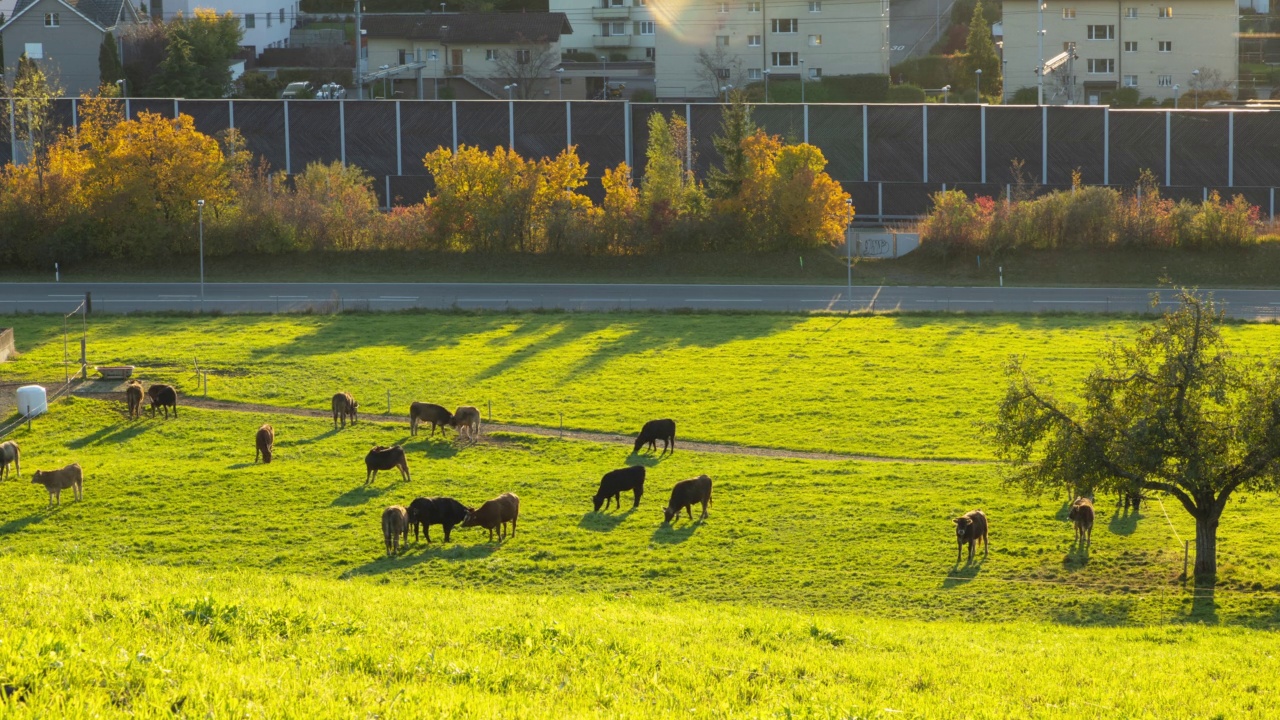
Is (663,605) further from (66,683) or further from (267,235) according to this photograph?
(267,235)

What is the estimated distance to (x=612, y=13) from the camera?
122 m

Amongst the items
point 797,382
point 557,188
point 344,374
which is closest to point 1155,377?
point 797,382

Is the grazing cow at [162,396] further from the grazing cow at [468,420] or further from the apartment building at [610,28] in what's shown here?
the apartment building at [610,28]

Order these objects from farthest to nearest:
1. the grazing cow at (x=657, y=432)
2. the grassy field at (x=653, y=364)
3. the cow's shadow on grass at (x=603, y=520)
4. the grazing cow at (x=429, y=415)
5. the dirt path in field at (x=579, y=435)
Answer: the grassy field at (x=653, y=364), the grazing cow at (x=429, y=415), the grazing cow at (x=657, y=432), the dirt path in field at (x=579, y=435), the cow's shadow on grass at (x=603, y=520)

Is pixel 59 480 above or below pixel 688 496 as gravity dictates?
above

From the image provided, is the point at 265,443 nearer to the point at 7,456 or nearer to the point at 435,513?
the point at 7,456

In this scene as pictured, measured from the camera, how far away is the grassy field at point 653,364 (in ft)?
127

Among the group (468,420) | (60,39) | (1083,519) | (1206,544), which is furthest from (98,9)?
(1206,544)

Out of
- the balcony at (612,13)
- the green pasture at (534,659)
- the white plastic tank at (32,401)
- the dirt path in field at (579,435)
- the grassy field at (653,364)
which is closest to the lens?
the green pasture at (534,659)

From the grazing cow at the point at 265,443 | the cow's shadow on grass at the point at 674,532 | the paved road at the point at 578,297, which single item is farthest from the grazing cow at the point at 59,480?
the paved road at the point at 578,297

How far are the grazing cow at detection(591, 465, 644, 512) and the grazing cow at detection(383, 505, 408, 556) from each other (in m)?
4.82

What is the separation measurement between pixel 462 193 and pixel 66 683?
62.5 m

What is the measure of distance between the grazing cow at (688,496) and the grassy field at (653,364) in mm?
7800

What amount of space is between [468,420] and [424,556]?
10129mm
